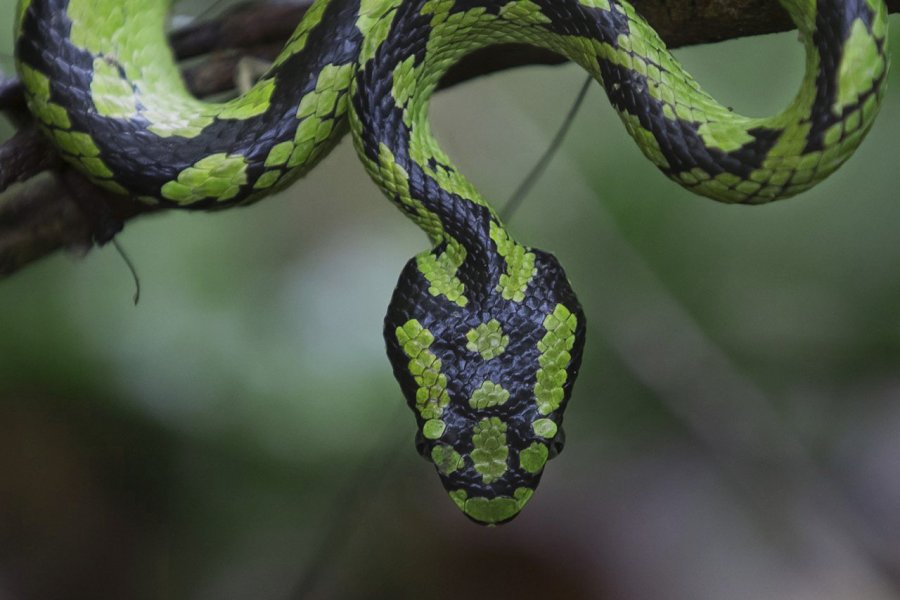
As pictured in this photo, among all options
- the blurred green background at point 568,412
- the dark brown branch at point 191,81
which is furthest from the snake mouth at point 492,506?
the blurred green background at point 568,412

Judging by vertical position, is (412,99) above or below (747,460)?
above

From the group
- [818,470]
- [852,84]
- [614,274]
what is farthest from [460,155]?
[852,84]

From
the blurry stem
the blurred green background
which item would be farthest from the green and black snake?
the blurred green background

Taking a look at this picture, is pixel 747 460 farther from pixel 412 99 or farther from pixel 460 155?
pixel 412 99

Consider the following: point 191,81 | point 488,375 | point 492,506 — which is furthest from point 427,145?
point 492,506

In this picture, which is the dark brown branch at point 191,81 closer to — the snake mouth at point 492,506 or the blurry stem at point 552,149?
the blurry stem at point 552,149

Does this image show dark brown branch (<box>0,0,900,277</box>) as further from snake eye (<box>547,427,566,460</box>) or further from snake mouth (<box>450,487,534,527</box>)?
snake mouth (<box>450,487,534,527</box>)

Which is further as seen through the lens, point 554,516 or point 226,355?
point 554,516
